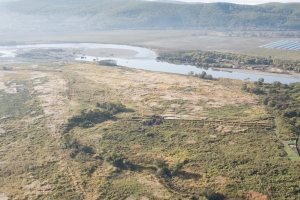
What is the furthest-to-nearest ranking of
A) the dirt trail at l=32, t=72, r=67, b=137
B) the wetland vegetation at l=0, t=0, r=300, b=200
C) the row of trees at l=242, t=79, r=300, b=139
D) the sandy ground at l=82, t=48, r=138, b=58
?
the sandy ground at l=82, t=48, r=138, b=58
the dirt trail at l=32, t=72, r=67, b=137
the row of trees at l=242, t=79, r=300, b=139
the wetland vegetation at l=0, t=0, r=300, b=200

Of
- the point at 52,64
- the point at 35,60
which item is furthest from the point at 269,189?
the point at 35,60

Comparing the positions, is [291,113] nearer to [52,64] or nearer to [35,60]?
[52,64]

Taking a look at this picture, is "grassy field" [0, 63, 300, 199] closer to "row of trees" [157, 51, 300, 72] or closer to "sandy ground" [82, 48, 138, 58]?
"row of trees" [157, 51, 300, 72]

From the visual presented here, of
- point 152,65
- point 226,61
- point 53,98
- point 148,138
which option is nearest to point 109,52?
point 152,65

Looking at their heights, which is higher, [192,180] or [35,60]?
[35,60]

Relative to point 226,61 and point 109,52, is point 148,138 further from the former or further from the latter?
point 109,52

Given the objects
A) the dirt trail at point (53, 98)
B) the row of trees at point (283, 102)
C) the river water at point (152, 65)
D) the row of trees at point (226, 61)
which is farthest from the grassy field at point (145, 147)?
the row of trees at point (226, 61)

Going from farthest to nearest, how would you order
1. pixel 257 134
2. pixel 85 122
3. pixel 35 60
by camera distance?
pixel 35 60
pixel 85 122
pixel 257 134

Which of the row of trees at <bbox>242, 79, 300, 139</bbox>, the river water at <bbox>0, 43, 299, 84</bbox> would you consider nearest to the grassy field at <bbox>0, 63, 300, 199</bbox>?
the row of trees at <bbox>242, 79, 300, 139</bbox>
